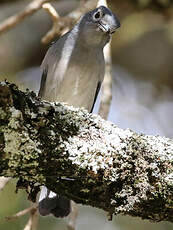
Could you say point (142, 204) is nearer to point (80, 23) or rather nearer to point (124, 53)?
point (80, 23)

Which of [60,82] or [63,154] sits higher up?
[60,82]

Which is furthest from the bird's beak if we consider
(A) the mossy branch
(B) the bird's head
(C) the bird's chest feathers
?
(A) the mossy branch

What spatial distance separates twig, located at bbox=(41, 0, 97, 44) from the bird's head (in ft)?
0.73

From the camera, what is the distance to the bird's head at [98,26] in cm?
335

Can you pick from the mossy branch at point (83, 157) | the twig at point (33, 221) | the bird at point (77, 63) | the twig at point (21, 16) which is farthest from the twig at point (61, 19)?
the mossy branch at point (83, 157)

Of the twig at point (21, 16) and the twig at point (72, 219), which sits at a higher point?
the twig at point (21, 16)

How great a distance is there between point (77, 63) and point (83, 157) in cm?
172

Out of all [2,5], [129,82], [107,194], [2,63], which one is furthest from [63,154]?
[129,82]

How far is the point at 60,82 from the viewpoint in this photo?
11.4ft

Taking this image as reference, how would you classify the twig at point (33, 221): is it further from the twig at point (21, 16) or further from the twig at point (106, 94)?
the twig at point (21, 16)

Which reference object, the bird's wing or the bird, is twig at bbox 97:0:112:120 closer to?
the bird

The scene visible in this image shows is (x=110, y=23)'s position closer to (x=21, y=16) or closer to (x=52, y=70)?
(x=52, y=70)

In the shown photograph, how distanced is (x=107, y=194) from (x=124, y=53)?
3429 mm

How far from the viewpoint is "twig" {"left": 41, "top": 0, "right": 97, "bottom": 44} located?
3.75m
